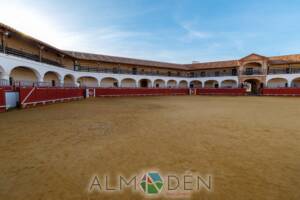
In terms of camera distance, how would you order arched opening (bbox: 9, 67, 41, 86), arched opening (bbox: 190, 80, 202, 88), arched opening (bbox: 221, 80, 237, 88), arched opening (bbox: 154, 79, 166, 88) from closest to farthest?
arched opening (bbox: 9, 67, 41, 86)
arched opening (bbox: 221, 80, 237, 88)
arched opening (bbox: 154, 79, 166, 88)
arched opening (bbox: 190, 80, 202, 88)

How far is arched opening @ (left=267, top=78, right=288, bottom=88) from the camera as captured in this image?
1161 inches

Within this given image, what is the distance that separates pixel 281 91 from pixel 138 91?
26.6 metres

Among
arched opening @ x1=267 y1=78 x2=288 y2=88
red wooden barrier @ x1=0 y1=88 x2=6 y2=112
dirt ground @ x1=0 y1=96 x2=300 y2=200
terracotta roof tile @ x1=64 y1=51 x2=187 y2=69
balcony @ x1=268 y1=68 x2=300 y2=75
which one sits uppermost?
terracotta roof tile @ x1=64 y1=51 x2=187 y2=69

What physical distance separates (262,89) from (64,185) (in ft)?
116

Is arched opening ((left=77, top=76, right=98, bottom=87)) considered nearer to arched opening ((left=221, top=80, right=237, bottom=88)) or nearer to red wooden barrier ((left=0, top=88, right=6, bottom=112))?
red wooden barrier ((left=0, top=88, right=6, bottom=112))

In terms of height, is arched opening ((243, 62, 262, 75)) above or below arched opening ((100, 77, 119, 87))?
above

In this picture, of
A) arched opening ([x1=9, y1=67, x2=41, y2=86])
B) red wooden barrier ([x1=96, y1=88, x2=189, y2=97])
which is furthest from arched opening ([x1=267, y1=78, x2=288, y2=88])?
arched opening ([x1=9, y1=67, x2=41, y2=86])

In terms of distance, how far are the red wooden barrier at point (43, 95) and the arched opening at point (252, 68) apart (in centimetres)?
3287

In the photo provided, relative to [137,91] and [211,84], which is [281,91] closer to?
[211,84]

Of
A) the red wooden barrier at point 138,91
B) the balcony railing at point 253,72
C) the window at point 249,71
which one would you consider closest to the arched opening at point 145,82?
the red wooden barrier at point 138,91

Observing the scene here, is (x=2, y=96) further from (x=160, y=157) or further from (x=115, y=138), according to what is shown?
(x=160, y=157)

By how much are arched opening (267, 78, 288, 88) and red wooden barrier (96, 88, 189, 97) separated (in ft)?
54.7

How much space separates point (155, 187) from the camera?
2377 millimetres

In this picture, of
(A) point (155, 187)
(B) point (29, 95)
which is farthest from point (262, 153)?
(B) point (29, 95)
